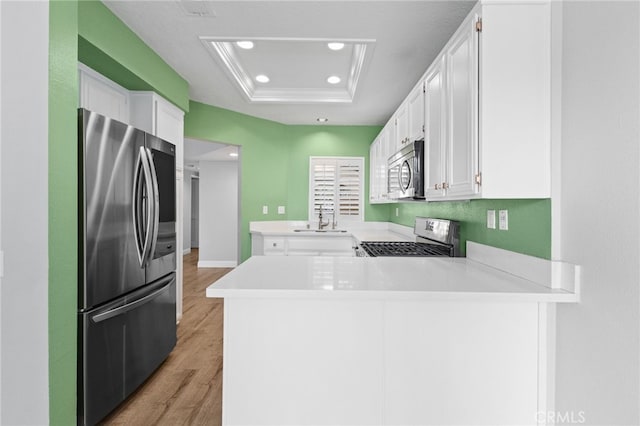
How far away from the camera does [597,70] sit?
1.20 meters

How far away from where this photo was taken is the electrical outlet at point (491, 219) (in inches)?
73.2

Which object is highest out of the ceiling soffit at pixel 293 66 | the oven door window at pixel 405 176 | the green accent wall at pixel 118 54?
the ceiling soffit at pixel 293 66

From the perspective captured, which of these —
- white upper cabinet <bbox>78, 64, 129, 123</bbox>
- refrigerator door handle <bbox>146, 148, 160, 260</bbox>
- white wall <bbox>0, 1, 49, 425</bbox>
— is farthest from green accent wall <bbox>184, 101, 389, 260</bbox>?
white wall <bbox>0, 1, 49, 425</bbox>

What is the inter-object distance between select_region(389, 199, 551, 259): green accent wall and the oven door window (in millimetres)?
383

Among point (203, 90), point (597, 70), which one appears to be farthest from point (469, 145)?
point (203, 90)

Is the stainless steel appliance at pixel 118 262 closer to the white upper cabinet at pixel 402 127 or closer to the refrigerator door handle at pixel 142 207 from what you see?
the refrigerator door handle at pixel 142 207

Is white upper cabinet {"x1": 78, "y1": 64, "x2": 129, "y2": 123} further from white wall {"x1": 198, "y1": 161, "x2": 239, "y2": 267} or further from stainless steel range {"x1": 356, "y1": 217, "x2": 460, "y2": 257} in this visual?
white wall {"x1": 198, "y1": 161, "x2": 239, "y2": 267}

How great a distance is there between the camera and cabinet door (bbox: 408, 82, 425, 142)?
225 cm

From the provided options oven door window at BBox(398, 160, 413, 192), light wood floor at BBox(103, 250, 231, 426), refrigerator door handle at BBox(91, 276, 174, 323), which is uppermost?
oven door window at BBox(398, 160, 413, 192)

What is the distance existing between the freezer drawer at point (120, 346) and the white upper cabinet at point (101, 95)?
1356 millimetres

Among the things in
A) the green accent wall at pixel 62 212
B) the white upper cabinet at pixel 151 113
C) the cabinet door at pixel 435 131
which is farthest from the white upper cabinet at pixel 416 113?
the white upper cabinet at pixel 151 113

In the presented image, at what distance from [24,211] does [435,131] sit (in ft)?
6.76

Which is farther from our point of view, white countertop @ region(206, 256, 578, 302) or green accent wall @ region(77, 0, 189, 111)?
green accent wall @ region(77, 0, 189, 111)

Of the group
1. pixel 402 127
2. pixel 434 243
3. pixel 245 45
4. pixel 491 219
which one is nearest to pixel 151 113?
pixel 245 45
